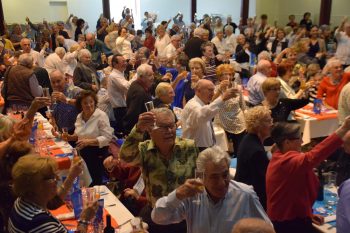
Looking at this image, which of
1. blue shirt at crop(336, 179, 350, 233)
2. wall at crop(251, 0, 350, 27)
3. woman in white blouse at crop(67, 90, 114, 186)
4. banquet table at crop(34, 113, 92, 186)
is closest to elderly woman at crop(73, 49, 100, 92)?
banquet table at crop(34, 113, 92, 186)

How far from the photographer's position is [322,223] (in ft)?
9.98

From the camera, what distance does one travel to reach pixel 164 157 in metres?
2.95

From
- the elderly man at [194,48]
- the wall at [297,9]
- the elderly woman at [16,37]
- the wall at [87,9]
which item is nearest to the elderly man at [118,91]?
the elderly man at [194,48]

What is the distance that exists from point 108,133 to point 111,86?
1.75 meters

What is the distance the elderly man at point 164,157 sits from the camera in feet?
9.55

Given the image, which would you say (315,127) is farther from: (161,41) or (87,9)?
(87,9)

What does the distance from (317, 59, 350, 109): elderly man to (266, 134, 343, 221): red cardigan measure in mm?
3299

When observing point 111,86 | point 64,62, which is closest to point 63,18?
point 64,62

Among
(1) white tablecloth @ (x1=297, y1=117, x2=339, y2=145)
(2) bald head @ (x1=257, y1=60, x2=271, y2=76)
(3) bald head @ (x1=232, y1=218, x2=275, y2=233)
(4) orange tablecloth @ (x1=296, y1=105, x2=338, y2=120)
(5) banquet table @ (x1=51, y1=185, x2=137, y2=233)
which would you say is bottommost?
(1) white tablecloth @ (x1=297, y1=117, x2=339, y2=145)

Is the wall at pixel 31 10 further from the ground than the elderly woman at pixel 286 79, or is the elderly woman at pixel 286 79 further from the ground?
the wall at pixel 31 10

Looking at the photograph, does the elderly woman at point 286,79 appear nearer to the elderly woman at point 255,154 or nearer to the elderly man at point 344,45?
the elderly woman at point 255,154

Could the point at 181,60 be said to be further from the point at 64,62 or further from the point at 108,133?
the point at 108,133

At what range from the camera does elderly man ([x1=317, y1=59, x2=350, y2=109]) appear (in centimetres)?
584

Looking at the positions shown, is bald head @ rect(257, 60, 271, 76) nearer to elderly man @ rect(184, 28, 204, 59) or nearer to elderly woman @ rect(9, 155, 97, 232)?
elderly man @ rect(184, 28, 204, 59)
